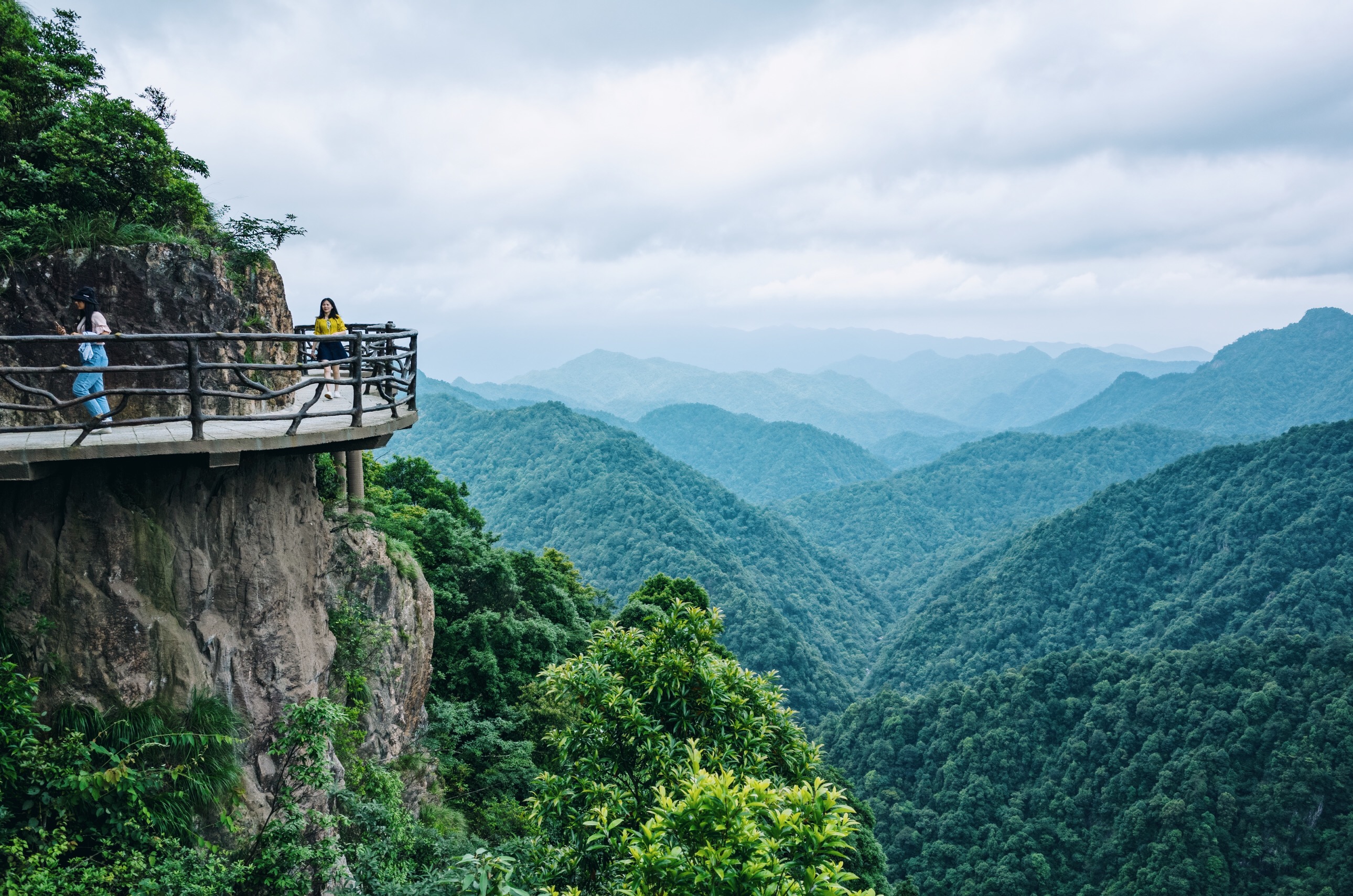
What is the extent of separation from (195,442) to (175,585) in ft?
6.24

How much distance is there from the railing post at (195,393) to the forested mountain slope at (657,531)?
69803mm

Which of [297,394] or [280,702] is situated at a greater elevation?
[297,394]

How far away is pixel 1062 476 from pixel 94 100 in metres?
189

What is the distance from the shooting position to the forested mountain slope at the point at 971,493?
15475 centimetres

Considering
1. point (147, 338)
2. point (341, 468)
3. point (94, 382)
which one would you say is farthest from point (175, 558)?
point (341, 468)

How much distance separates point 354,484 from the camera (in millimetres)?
11859

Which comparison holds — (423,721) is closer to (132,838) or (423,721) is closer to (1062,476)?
(132,838)

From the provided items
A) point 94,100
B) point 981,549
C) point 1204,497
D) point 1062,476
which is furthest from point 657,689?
point 1062,476

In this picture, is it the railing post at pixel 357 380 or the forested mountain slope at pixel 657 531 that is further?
the forested mountain slope at pixel 657 531

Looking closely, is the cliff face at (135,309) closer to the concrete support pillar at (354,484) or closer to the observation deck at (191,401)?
the observation deck at (191,401)

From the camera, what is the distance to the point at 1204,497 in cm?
9356

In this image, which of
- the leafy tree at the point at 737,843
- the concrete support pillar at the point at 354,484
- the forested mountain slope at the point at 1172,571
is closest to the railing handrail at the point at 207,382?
the concrete support pillar at the point at 354,484

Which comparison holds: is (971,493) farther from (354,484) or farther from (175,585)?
(175,585)

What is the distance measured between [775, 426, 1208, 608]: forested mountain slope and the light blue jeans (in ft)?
476
